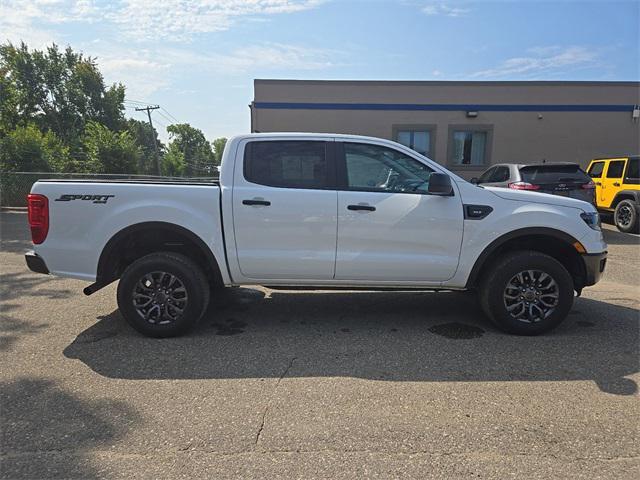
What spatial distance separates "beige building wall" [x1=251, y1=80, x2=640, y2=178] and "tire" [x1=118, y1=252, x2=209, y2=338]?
12.5 metres

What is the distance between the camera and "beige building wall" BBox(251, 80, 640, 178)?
16.0 metres

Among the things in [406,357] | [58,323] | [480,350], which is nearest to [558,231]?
[480,350]

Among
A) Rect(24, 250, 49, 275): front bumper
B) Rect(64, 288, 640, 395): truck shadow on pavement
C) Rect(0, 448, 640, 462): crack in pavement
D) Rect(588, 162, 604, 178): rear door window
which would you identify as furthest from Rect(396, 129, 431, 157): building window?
Rect(0, 448, 640, 462): crack in pavement

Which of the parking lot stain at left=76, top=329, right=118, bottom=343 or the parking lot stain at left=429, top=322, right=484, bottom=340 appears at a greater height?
the parking lot stain at left=429, top=322, right=484, bottom=340

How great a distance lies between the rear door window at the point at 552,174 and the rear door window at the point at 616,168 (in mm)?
2726

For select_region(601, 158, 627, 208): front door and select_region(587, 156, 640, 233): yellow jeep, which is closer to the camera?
select_region(587, 156, 640, 233): yellow jeep

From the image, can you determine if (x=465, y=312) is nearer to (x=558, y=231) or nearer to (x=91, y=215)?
(x=558, y=231)

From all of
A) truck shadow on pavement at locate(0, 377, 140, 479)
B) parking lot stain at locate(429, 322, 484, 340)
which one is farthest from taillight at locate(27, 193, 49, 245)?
parking lot stain at locate(429, 322, 484, 340)

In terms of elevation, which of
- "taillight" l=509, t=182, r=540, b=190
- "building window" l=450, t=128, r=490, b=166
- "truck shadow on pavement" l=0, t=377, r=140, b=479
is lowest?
"truck shadow on pavement" l=0, t=377, r=140, b=479

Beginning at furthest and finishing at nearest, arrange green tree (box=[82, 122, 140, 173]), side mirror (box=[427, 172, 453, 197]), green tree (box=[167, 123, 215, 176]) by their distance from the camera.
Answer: green tree (box=[167, 123, 215, 176])
green tree (box=[82, 122, 140, 173])
side mirror (box=[427, 172, 453, 197])

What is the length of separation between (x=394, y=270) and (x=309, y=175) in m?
1.25

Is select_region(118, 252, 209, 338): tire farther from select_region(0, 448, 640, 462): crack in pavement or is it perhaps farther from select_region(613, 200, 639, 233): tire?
select_region(613, 200, 639, 233): tire

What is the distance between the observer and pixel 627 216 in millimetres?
11414

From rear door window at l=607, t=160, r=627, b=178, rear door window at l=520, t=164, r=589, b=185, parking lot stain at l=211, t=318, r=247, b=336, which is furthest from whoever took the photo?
rear door window at l=607, t=160, r=627, b=178
